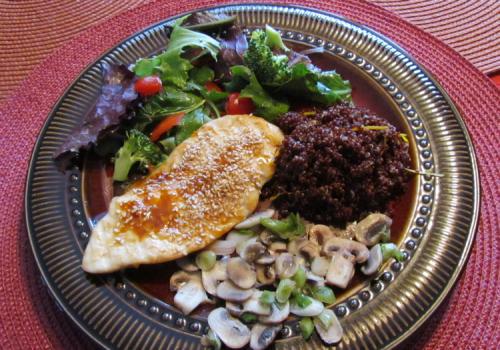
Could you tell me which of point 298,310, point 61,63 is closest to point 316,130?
point 298,310

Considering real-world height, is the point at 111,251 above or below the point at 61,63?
below

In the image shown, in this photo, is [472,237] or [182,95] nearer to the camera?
[472,237]

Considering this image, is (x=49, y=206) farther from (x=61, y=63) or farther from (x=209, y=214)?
(x=61, y=63)

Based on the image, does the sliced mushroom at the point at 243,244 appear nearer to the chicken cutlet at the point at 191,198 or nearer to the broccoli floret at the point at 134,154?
the chicken cutlet at the point at 191,198

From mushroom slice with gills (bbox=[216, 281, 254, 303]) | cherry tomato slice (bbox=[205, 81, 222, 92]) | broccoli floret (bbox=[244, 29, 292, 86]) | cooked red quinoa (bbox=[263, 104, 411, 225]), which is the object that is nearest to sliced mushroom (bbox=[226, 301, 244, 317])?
mushroom slice with gills (bbox=[216, 281, 254, 303])

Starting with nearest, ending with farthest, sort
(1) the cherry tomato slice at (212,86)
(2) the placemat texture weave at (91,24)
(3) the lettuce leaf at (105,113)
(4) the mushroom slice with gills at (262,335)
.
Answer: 1. (4) the mushroom slice with gills at (262,335)
2. (3) the lettuce leaf at (105,113)
3. (1) the cherry tomato slice at (212,86)
4. (2) the placemat texture weave at (91,24)

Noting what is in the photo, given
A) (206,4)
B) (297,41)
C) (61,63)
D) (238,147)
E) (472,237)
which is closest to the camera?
(472,237)

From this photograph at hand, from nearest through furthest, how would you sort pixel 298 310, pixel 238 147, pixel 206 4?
1. pixel 298 310
2. pixel 238 147
3. pixel 206 4

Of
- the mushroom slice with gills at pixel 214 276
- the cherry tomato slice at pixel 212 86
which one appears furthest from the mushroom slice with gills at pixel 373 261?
the cherry tomato slice at pixel 212 86
